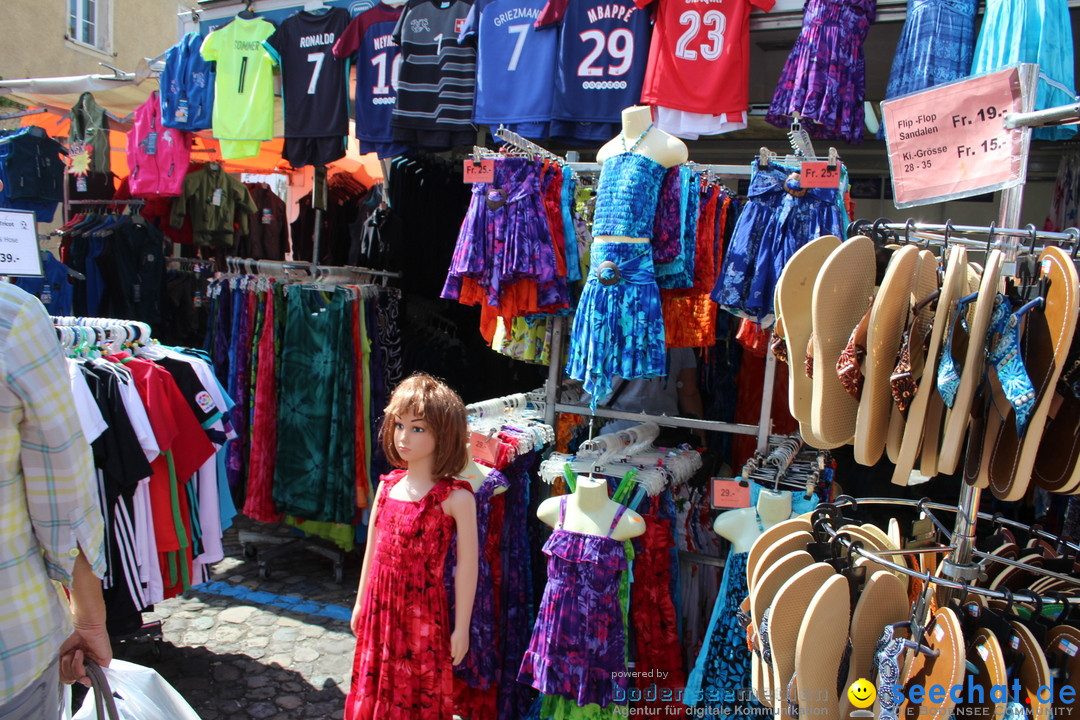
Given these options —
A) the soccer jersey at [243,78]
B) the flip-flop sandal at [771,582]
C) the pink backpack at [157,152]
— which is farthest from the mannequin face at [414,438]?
the pink backpack at [157,152]

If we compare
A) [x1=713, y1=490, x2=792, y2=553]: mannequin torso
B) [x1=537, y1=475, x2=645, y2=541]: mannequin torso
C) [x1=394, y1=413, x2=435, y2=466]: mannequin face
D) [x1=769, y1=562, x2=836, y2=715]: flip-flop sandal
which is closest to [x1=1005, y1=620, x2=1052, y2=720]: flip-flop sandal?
[x1=769, y1=562, x2=836, y2=715]: flip-flop sandal

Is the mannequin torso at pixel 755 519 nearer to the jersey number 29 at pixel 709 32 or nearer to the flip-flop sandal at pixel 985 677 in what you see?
the flip-flop sandal at pixel 985 677

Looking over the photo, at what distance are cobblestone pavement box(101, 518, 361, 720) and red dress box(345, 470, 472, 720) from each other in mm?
866

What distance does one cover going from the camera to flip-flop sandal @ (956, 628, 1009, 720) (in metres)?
1.26

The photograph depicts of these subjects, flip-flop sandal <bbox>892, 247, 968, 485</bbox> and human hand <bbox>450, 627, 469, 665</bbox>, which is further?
human hand <bbox>450, 627, 469, 665</bbox>

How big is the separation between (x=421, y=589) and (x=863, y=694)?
1.40 m

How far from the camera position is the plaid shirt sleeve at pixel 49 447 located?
146cm

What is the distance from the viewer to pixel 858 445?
1.42 meters

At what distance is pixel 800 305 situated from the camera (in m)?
1.61

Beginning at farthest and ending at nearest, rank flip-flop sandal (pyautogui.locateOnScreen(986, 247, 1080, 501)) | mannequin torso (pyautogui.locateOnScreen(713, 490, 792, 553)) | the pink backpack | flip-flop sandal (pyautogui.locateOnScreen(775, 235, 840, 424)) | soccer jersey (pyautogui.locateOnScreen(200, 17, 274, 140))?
the pink backpack → soccer jersey (pyautogui.locateOnScreen(200, 17, 274, 140)) → mannequin torso (pyautogui.locateOnScreen(713, 490, 792, 553)) → flip-flop sandal (pyautogui.locateOnScreen(775, 235, 840, 424)) → flip-flop sandal (pyautogui.locateOnScreen(986, 247, 1080, 501))

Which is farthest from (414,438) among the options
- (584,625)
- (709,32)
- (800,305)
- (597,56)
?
(709,32)

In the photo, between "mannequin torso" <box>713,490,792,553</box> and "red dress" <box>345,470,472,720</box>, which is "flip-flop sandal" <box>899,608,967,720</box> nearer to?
"mannequin torso" <box>713,490,792,553</box>

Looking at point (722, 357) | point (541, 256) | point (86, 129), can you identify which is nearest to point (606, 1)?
point (541, 256)

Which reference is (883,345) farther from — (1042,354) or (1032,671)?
(1032,671)
